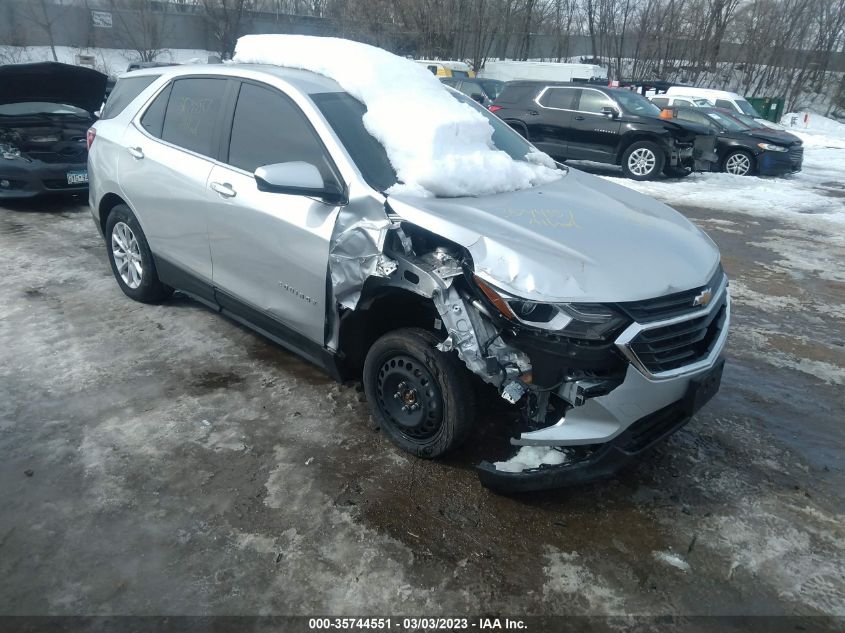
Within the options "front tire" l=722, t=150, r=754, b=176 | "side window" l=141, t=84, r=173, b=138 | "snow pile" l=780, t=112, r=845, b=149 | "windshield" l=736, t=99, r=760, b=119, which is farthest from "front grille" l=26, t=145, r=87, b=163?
"snow pile" l=780, t=112, r=845, b=149

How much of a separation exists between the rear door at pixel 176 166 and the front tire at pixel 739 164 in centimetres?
1289

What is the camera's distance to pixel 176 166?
13.7ft

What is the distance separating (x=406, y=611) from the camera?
2.40 m

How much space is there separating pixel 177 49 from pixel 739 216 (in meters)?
38.0

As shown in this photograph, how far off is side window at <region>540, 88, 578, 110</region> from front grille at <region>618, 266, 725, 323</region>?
433 inches

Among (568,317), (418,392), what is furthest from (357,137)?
(568,317)

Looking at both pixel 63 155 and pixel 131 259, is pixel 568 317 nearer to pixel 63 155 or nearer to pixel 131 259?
pixel 131 259

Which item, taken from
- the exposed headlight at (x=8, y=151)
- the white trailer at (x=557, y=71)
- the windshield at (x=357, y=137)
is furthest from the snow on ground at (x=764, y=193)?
the white trailer at (x=557, y=71)

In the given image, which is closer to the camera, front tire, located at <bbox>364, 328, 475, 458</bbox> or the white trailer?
front tire, located at <bbox>364, 328, 475, 458</bbox>

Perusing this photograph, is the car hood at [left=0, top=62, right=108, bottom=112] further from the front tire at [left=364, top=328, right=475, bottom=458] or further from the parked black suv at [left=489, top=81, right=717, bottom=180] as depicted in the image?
the parked black suv at [left=489, top=81, right=717, bottom=180]

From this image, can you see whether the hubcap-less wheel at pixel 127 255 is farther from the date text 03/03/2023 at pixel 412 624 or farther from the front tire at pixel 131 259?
the date text 03/03/2023 at pixel 412 624

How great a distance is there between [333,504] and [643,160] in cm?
1138

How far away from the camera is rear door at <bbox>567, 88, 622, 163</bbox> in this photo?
495 inches

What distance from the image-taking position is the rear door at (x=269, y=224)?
11.0ft
